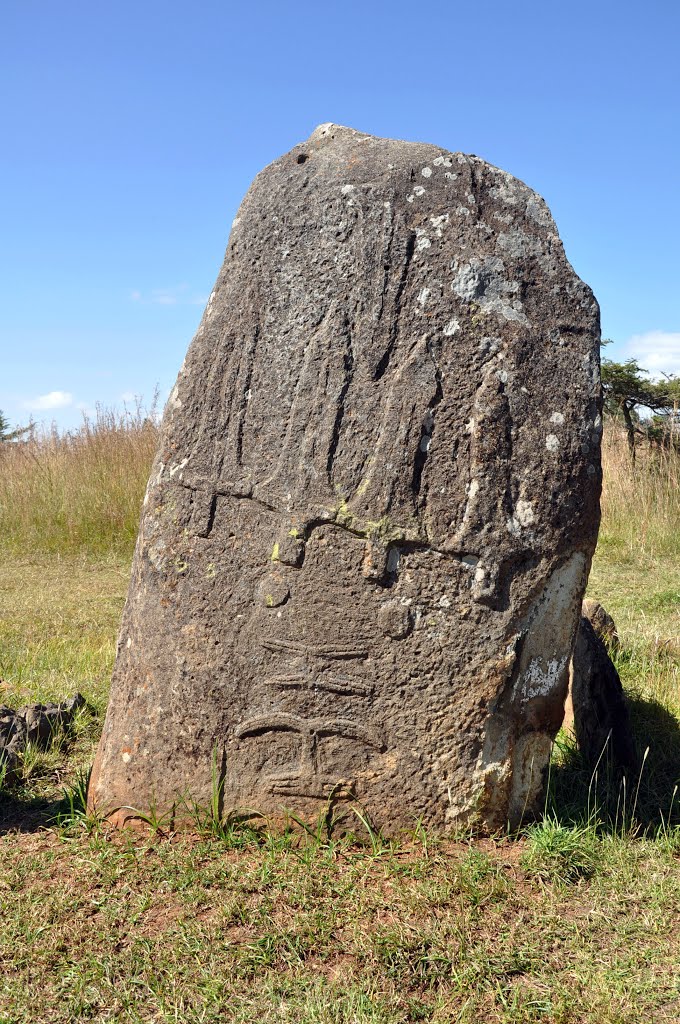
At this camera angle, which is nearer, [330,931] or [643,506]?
[330,931]

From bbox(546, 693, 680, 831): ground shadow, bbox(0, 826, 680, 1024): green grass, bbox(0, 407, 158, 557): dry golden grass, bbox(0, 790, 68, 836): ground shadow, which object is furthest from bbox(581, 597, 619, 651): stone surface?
bbox(0, 407, 158, 557): dry golden grass

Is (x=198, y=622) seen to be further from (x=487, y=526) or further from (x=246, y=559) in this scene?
(x=487, y=526)

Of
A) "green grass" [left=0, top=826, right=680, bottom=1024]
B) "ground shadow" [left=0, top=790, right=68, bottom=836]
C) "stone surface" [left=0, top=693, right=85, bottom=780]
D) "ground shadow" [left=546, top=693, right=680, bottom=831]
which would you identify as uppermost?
"stone surface" [left=0, top=693, right=85, bottom=780]

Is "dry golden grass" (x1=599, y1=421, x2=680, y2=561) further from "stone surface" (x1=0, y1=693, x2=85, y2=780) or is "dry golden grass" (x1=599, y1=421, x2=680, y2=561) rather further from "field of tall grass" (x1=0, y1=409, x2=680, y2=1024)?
"stone surface" (x1=0, y1=693, x2=85, y2=780)

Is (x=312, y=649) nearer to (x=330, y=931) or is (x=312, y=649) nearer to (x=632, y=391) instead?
(x=330, y=931)

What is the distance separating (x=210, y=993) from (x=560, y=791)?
4.48 feet

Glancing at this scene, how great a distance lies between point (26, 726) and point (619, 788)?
6.99 ft

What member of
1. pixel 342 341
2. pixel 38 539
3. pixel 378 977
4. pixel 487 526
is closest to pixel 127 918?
pixel 378 977

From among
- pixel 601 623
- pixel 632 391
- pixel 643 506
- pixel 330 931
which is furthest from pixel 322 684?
pixel 632 391

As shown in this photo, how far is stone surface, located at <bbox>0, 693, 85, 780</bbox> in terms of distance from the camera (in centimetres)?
329

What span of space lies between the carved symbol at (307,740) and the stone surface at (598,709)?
39.6 inches

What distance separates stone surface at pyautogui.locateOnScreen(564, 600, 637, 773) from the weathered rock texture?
565mm

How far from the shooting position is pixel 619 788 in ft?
10.2

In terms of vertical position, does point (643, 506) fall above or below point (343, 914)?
above
